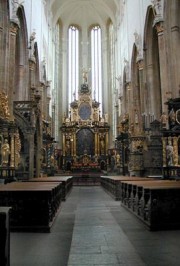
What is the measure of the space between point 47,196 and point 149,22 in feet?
61.8

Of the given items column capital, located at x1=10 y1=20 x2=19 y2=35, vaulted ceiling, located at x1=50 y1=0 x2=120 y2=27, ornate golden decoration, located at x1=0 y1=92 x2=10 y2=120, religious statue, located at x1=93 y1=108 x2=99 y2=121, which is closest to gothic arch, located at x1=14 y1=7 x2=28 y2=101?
column capital, located at x1=10 y1=20 x2=19 y2=35

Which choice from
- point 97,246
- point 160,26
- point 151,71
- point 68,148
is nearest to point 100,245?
point 97,246

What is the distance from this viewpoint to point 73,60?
4222cm

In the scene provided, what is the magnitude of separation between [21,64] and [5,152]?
10.7 m

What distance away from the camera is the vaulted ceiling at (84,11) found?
37003 millimetres

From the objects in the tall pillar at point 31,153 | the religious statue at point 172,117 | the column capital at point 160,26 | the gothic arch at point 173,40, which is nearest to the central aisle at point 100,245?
the religious statue at point 172,117

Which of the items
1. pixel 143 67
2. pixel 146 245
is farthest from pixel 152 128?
pixel 146 245

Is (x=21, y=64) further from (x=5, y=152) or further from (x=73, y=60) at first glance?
(x=73, y=60)

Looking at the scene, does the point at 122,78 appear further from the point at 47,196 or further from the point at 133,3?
the point at 47,196

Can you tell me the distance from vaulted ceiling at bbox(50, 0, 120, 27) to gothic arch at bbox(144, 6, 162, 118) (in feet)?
48.0

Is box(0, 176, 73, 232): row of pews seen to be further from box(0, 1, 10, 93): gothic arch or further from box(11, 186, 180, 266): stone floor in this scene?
box(0, 1, 10, 93): gothic arch

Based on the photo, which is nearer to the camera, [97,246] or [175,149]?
[97,246]

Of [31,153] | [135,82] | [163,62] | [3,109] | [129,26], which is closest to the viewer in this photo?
[3,109]

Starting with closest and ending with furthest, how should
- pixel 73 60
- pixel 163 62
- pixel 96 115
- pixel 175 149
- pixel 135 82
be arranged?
1. pixel 175 149
2. pixel 163 62
3. pixel 135 82
4. pixel 96 115
5. pixel 73 60
